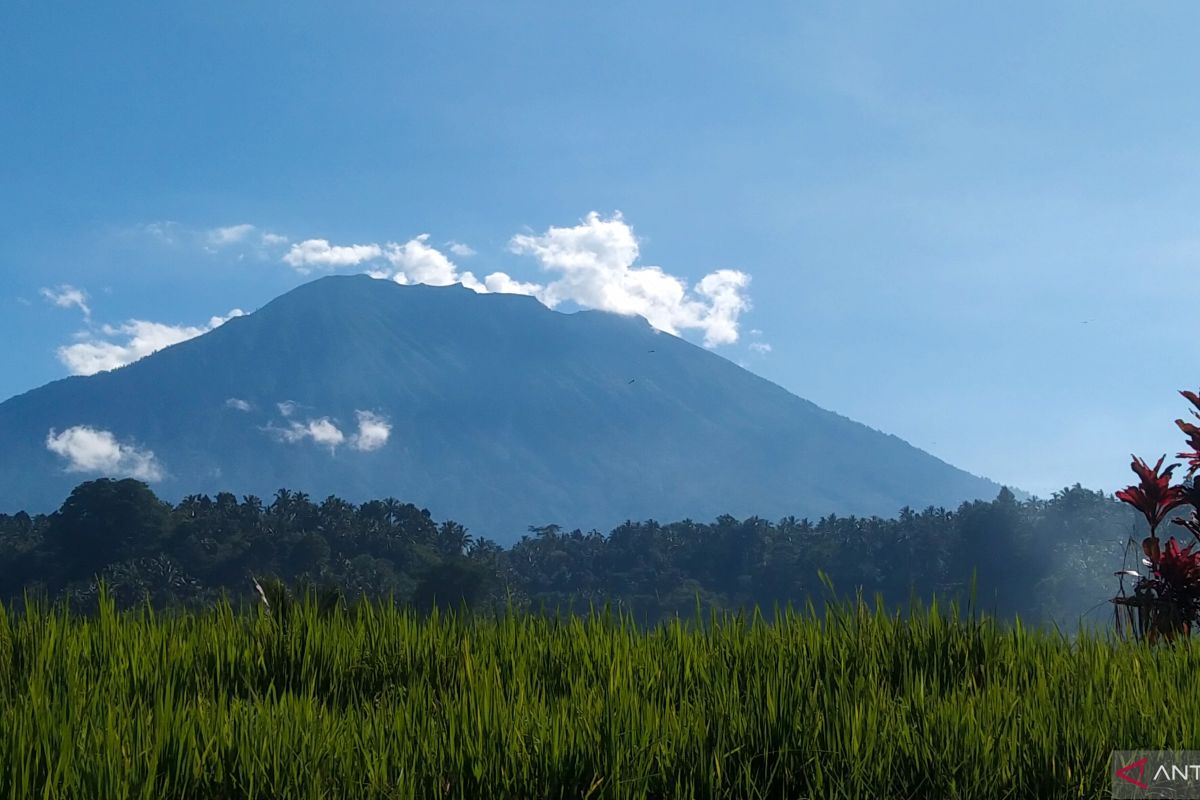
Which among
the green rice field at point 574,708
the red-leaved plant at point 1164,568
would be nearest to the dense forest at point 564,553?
the red-leaved plant at point 1164,568

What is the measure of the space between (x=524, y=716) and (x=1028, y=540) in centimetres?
13638

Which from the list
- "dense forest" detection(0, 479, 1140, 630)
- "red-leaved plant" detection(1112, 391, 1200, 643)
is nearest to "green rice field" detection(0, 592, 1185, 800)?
"red-leaved plant" detection(1112, 391, 1200, 643)

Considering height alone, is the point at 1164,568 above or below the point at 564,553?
above

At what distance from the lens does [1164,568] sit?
22.6ft

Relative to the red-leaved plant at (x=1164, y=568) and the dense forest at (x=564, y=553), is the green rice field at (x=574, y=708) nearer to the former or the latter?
the red-leaved plant at (x=1164, y=568)

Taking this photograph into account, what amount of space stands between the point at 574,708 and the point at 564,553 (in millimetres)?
134405

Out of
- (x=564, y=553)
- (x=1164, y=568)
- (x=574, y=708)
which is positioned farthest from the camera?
(x=564, y=553)

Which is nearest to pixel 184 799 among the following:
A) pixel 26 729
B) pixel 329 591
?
pixel 26 729

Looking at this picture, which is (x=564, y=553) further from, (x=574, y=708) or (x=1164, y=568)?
(x=574, y=708)

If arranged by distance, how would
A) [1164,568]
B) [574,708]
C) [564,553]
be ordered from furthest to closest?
[564,553] < [1164,568] < [574,708]

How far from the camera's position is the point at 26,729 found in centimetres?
→ 315

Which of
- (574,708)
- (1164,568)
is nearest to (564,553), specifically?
(1164,568)

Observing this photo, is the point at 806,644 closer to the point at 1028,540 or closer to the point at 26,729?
the point at 26,729

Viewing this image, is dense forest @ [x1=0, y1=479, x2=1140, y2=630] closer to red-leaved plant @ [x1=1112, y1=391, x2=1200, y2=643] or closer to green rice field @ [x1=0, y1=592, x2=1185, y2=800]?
red-leaved plant @ [x1=1112, y1=391, x2=1200, y2=643]
